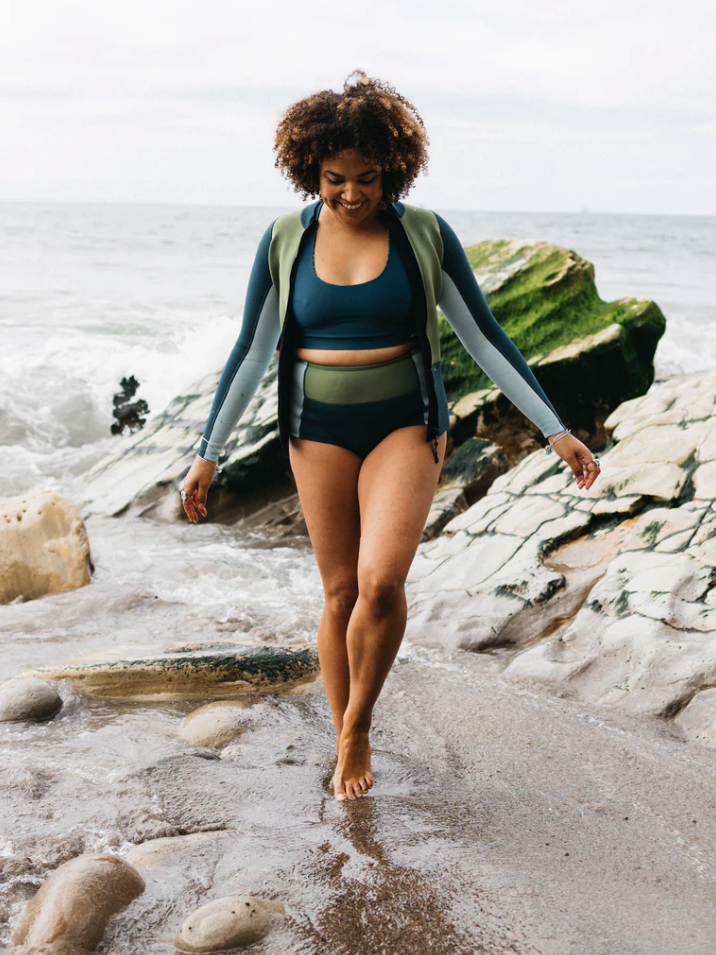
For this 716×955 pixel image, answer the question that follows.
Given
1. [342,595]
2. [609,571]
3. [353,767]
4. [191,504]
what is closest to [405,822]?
[353,767]

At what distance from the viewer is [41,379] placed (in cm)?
1239

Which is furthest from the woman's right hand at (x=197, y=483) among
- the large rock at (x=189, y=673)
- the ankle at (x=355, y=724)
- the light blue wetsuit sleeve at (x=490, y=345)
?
the large rock at (x=189, y=673)

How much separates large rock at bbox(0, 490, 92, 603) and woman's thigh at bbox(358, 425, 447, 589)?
10.0ft

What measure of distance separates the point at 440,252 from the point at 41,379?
1092 cm

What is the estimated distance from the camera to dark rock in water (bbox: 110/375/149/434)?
10094mm

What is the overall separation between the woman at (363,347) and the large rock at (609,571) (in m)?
1.04

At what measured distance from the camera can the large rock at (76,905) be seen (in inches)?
75.7

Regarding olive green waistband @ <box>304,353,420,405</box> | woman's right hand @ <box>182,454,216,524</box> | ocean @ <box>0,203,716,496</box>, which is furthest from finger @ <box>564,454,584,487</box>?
ocean @ <box>0,203,716,496</box>

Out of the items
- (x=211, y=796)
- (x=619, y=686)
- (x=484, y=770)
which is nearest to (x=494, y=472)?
(x=619, y=686)

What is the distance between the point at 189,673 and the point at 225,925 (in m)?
1.63

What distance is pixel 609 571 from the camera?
390cm

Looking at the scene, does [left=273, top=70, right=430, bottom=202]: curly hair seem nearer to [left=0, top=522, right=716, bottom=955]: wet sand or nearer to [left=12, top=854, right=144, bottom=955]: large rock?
[left=0, top=522, right=716, bottom=955]: wet sand

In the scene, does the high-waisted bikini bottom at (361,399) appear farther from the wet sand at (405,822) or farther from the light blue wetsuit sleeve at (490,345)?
the wet sand at (405,822)

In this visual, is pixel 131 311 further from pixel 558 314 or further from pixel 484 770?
pixel 484 770
